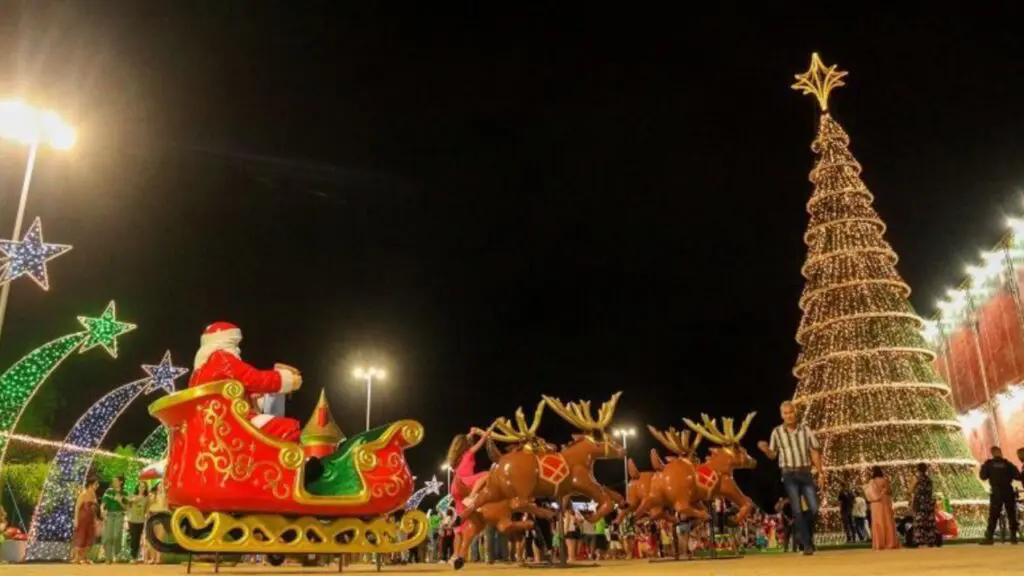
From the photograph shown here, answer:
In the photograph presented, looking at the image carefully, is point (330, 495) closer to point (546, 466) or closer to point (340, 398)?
point (546, 466)

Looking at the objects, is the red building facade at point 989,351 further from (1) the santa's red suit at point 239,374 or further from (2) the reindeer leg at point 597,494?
(1) the santa's red suit at point 239,374

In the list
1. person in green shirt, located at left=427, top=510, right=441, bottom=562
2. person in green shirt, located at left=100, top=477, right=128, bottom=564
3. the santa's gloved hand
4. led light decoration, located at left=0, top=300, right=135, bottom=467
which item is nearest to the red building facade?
→ person in green shirt, located at left=427, top=510, right=441, bottom=562

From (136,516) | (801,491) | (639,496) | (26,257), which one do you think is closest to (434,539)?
(136,516)

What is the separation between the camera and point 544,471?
Result: 322 inches

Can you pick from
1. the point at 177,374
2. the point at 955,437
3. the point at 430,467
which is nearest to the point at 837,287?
the point at 955,437

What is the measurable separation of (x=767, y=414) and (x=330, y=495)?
125 ft

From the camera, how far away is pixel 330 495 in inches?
262

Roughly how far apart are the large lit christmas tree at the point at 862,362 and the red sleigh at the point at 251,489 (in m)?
18.6

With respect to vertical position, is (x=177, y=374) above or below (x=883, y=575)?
above

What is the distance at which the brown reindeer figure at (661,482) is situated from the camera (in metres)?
10.2

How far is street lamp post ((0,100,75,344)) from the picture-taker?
13047 millimetres

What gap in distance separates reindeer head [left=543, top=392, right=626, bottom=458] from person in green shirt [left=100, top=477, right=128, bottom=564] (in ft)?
34.8

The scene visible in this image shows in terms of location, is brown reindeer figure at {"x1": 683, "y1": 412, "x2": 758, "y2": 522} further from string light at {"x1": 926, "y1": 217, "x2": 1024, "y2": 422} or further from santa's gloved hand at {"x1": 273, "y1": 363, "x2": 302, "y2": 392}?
string light at {"x1": 926, "y1": 217, "x2": 1024, "y2": 422}

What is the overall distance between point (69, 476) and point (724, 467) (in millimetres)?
15514
